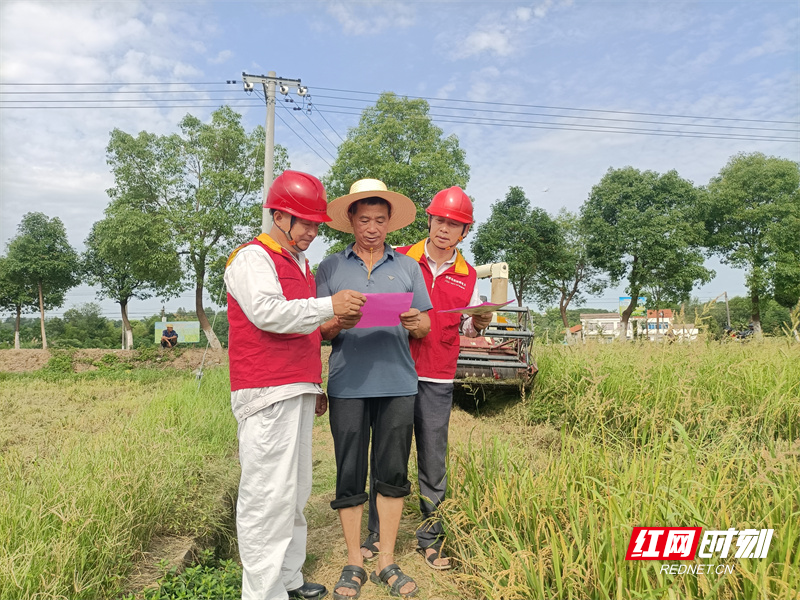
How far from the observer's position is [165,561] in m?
2.63

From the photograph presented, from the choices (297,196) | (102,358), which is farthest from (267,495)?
(102,358)

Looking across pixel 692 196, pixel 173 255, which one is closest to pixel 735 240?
pixel 692 196

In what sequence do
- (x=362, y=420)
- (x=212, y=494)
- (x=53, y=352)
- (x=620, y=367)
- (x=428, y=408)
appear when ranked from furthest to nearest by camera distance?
(x=53, y=352) → (x=620, y=367) → (x=212, y=494) → (x=428, y=408) → (x=362, y=420)

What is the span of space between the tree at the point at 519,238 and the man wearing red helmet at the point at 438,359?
24722 mm

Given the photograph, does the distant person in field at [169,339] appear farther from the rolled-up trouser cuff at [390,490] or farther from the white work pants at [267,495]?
the white work pants at [267,495]

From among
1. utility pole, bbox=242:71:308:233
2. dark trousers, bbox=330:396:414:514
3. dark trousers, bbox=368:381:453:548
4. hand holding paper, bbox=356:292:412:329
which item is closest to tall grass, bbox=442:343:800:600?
dark trousers, bbox=368:381:453:548

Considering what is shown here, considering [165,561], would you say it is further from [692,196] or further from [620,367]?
[692,196]

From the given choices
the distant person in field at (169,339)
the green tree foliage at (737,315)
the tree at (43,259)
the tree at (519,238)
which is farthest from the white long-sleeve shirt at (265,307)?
the tree at (43,259)

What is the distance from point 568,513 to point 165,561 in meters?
1.93

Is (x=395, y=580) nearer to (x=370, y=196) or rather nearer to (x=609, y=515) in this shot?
(x=609, y=515)

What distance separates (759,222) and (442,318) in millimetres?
32381

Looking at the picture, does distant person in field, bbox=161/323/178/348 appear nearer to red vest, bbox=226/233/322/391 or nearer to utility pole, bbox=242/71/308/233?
utility pole, bbox=242/71/308/233

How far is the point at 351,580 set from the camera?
8.77 ft

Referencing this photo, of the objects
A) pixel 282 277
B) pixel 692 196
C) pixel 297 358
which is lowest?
pixel 297 358
